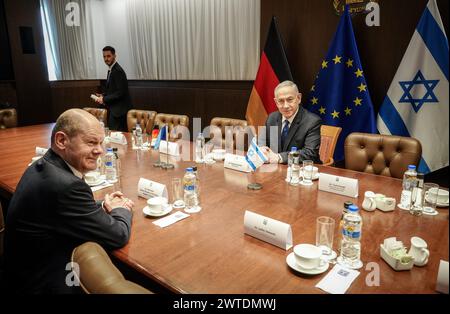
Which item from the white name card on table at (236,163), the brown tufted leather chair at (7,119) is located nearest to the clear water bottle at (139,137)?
the white name card on table at (236,163)

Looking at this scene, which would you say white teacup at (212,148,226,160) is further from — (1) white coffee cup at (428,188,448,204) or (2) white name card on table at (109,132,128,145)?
(1) white coffee cup at (428,188,448,204)

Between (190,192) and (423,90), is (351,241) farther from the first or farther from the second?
(423,90)

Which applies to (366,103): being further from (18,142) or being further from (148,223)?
(18,142)

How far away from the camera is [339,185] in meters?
1.81

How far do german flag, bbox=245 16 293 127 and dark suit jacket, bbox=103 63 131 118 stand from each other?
2.01m

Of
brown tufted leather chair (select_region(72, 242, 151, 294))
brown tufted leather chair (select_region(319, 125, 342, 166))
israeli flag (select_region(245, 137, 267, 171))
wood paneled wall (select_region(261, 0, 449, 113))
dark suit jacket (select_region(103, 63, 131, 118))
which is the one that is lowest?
brown tufted leather chair (select_region(319, 125, 342, 166))

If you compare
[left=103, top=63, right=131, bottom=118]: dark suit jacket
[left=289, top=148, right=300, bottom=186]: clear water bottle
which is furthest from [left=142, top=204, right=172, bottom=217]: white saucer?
[left=103, top=63, right=131, bottom=118]: dark suit jacket

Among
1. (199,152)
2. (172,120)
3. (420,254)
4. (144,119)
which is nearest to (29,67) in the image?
(144,119)

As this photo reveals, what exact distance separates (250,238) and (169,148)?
62.8 inches

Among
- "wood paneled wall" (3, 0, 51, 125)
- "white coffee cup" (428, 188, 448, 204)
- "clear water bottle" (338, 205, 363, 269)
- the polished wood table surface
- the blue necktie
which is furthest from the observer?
"wood paneled wall" (3, 0, 51, 125)

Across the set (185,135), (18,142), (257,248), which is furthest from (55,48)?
(257,248)

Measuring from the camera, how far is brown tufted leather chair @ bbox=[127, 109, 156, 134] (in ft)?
13.2

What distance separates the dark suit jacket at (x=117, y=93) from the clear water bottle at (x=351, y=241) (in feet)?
14.4

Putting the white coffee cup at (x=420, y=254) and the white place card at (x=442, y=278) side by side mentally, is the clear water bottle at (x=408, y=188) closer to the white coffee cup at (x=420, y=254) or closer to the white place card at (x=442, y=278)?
the white coffee cup at (x=420, y=254)
